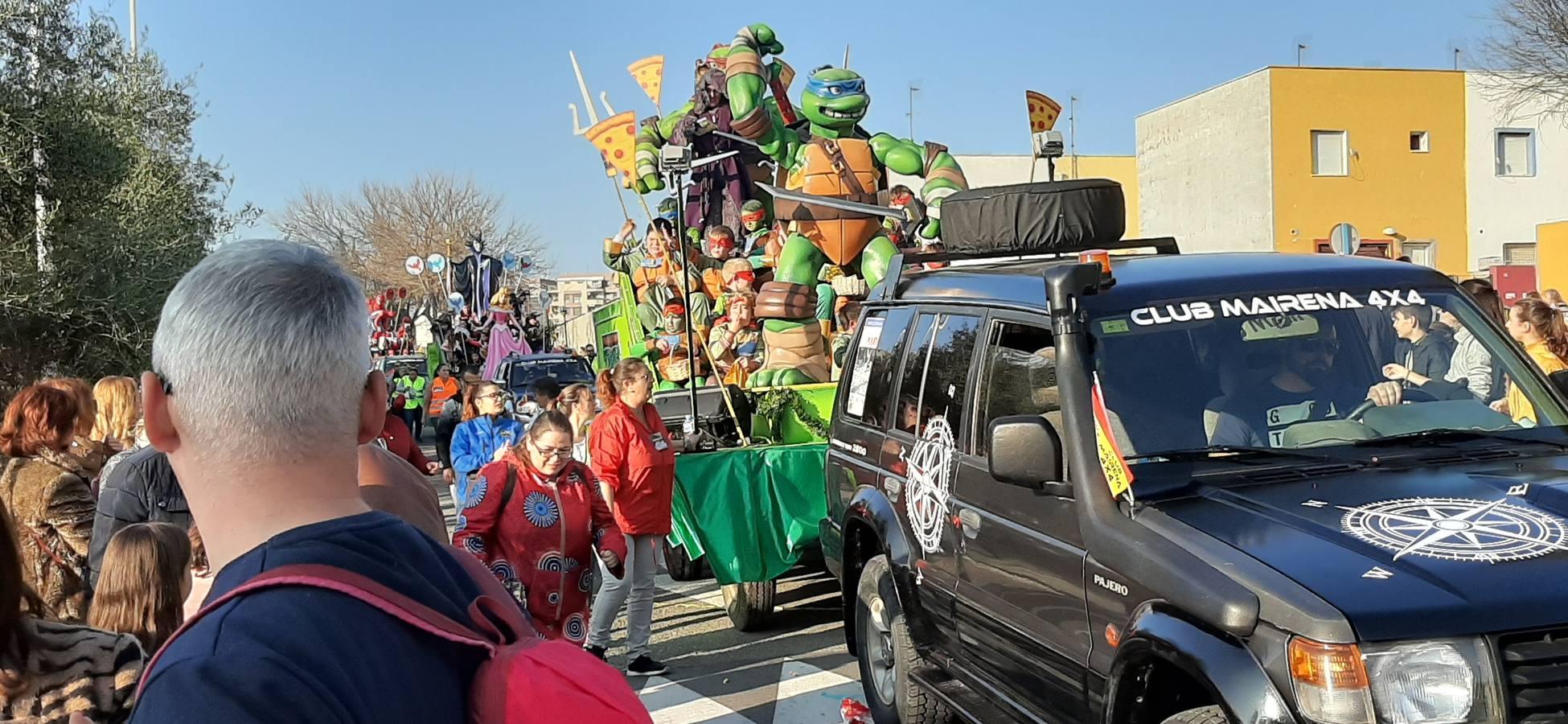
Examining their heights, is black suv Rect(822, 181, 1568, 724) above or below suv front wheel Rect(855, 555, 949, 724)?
above

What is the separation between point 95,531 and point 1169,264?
167 inches

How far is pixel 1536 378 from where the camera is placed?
4.18m

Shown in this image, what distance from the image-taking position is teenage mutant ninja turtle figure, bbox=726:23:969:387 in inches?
560

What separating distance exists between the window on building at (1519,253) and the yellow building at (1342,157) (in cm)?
112

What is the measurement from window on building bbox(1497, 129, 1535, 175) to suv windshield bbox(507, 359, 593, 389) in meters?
29.3

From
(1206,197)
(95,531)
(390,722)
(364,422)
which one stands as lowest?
(95,531)

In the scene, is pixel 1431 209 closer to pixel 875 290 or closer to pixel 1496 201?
pixel 1496 201

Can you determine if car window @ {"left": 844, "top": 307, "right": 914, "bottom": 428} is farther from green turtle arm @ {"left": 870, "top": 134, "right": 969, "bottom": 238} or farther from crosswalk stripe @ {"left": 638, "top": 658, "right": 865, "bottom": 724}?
green turtle arm @ {"left": 870, "top": 134, "right": 969, "bottom": 238}

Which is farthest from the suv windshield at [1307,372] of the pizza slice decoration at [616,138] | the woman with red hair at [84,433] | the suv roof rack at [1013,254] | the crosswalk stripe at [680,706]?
the pizza slice decoration at [616,138]

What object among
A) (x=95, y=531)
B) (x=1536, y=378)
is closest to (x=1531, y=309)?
(x=1536, y=378)

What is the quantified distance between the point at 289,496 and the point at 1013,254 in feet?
15.9

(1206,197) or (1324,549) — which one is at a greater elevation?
(1206,197)

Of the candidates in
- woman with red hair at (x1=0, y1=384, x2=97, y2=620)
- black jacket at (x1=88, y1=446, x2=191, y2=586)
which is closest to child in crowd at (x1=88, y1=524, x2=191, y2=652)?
woman with red hair at (x1=0, y1=384, x2=97, y2=620)

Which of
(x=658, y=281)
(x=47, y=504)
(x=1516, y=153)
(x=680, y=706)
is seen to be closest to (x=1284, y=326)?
(x=680, y=706)
